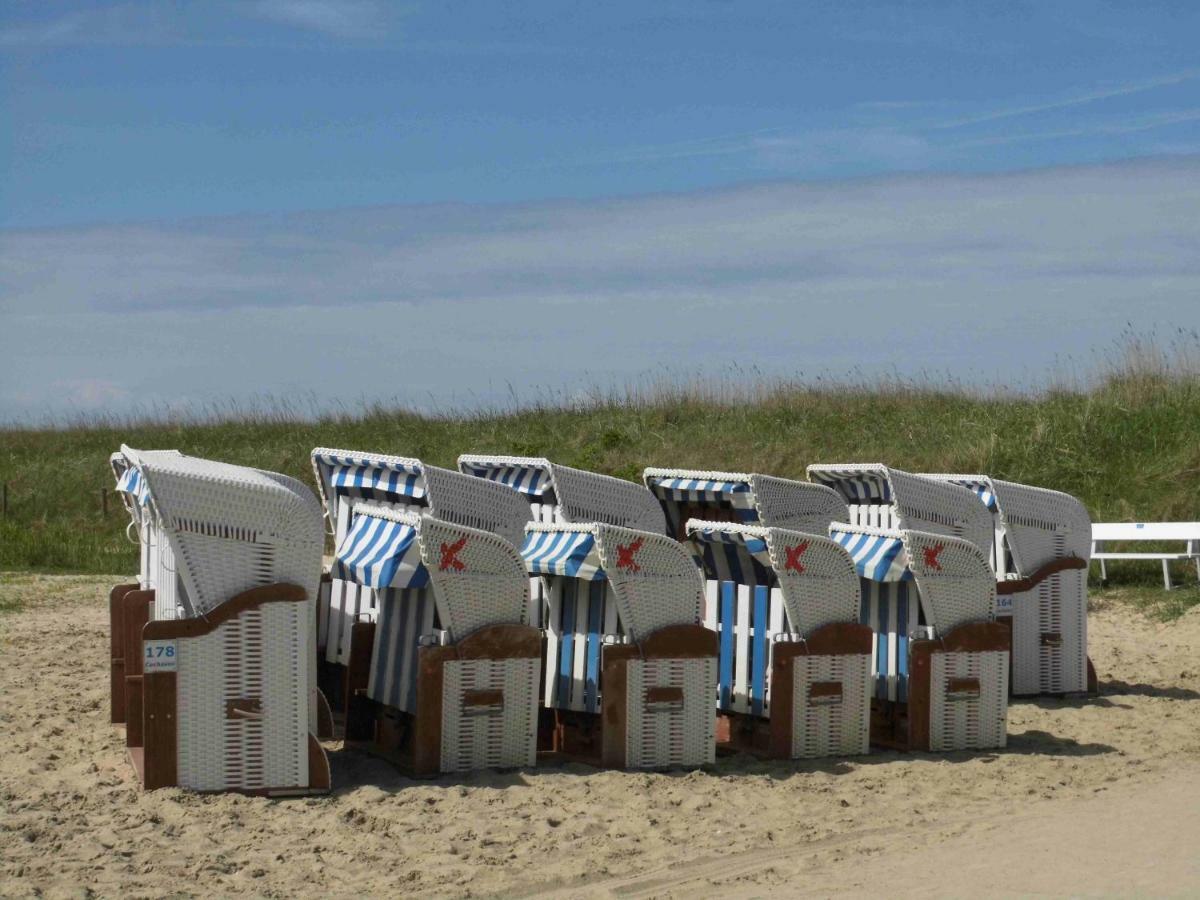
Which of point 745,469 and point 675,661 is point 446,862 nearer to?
point 675,661

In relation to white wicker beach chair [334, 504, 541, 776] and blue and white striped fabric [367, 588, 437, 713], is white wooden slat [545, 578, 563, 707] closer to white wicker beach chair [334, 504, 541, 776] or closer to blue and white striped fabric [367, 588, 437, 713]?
white wicker beach chair [334, 504, 541, 776]

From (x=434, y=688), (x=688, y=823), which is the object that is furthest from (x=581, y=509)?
(x=688, y=823)

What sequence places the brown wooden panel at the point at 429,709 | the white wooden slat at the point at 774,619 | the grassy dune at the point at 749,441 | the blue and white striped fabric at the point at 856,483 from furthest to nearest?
the grassy dune at the point at 749,441, the blue and white striped fabric at the point at 856,483, the white wooden slat at the point at 774,619, the brown wooden panel at the point at 429,709

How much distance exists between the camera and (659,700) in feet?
26.3

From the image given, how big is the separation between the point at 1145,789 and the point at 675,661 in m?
2.45

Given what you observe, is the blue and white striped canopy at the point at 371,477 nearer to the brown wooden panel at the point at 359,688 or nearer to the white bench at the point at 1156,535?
the brown wooden panel at the point at 359,688

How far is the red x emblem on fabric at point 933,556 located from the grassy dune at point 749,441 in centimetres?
737

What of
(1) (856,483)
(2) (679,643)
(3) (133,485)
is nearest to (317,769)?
(2) (679,643)

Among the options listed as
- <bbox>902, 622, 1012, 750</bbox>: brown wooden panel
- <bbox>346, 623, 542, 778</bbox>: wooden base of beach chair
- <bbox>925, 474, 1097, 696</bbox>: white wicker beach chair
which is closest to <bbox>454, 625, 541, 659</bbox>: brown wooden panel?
<bbox>346, 623, 542, 778</bbox>: wooden base of beach chair

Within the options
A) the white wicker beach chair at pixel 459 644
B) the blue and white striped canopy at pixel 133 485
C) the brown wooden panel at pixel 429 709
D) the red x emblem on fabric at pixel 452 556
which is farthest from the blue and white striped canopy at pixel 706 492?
the blue and white striped canopy at pixel 133 485

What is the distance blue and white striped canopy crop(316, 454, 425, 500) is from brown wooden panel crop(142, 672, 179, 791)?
2190mm

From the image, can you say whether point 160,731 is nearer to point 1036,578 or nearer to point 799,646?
point 799,646

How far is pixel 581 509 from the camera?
10.0m

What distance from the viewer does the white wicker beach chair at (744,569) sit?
8570mm
